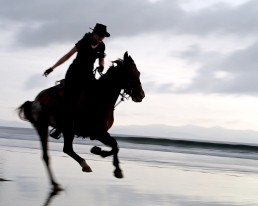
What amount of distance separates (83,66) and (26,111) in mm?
2102

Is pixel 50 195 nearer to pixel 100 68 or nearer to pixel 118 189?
pixel 118 189

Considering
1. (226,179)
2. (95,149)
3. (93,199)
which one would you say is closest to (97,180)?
(95,149)

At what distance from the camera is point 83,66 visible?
32.5ft

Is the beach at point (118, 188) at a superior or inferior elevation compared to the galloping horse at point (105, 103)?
inferior

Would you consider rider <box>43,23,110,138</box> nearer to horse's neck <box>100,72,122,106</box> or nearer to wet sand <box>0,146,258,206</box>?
horse's neck <box>100,72,122,106</box>

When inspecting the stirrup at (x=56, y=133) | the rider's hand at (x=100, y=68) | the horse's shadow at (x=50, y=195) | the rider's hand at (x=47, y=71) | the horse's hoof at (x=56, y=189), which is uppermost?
the rider's hand at (x=100, y=68)

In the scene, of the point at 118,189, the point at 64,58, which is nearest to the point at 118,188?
the point at 118,189

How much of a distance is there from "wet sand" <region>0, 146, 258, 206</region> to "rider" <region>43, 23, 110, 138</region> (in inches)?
52.8

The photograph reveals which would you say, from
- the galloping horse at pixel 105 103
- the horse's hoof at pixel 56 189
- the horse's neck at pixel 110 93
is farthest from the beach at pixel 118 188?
the horse's neck at pixel 110 93

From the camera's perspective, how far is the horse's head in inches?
A: 379

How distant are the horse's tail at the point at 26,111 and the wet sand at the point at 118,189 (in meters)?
1.20

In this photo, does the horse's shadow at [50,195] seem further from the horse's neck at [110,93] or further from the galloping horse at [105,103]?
the horse's neck at [110,93]

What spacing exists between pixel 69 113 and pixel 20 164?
18.8ft

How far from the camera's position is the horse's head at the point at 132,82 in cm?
962
